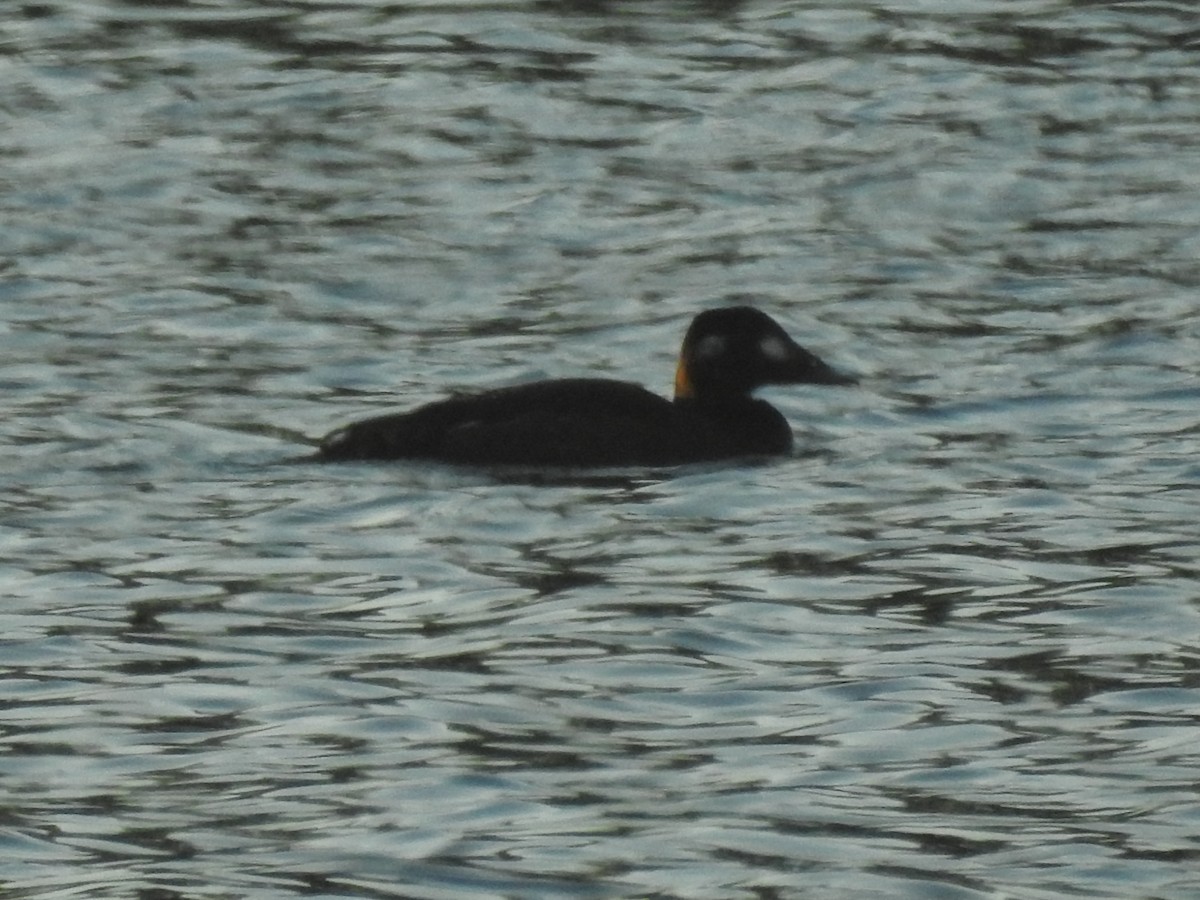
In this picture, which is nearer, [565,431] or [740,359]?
[565,431]

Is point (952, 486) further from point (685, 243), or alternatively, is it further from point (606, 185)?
point (606, 185)

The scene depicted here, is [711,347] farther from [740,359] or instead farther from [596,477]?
[596,477]

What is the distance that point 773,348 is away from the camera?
43.3 ft

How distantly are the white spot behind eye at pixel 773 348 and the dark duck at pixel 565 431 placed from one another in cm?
22

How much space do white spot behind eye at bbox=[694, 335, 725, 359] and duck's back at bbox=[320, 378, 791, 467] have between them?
63 centimetres

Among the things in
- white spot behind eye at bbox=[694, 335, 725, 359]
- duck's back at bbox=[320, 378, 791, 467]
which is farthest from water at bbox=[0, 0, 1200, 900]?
white spot behind eye at bbox=[694, 335, 725, 359]

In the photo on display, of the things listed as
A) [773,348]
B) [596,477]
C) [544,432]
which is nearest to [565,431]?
[544,432]

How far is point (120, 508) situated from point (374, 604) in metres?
1.75

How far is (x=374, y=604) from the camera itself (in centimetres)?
990

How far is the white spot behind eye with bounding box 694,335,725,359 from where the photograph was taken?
43.2 feet

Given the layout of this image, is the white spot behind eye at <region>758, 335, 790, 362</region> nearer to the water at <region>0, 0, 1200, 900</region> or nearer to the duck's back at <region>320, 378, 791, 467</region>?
the water at <region>0, 0, 1200, 900</region>

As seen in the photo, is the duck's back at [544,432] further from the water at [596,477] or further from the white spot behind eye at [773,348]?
the white spot behind eye at [773,348]

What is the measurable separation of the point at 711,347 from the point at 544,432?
1.19 metres

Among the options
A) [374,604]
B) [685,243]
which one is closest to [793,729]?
[374,604]
